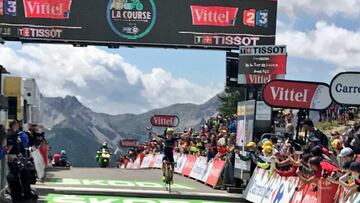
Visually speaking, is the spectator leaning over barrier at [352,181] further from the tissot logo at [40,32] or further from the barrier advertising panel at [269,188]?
the tissot logo at [40,32]

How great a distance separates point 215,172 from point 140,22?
843 centimetres

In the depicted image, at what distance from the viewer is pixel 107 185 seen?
1958 centimetres

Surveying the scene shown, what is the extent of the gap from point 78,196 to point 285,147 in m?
5.59

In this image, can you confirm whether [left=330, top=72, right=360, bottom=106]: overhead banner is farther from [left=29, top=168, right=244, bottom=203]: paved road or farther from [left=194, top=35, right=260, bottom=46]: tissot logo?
[left=194, top=35, right=260, bottom=46]: tissot logo

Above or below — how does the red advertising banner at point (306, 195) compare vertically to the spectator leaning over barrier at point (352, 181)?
below

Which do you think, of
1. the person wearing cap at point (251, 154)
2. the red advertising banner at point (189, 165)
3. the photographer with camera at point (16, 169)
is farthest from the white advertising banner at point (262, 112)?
the red advertising banner at point (189, 165)

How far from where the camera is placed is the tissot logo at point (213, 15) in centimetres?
2747

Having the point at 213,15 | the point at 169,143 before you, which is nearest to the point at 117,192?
the point at 169,143

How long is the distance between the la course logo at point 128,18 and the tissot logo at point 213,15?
2.10m

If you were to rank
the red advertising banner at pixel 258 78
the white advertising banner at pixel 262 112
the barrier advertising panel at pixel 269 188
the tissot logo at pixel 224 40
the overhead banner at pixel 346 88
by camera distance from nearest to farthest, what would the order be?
the overhead banner at pixel 346 88 → the barrier advertising panel at pixel 269 188 → the white advertising banner at pixel 262 112 → the red advertising banner at pixel 258 78 → the tissot logo at pixel 224 40

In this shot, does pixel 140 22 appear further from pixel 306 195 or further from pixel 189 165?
pixel 306 195

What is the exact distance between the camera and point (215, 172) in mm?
21562

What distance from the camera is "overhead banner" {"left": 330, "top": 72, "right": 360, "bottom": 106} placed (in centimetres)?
837

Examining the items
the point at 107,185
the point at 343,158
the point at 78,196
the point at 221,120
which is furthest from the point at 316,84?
the point at 221,120
